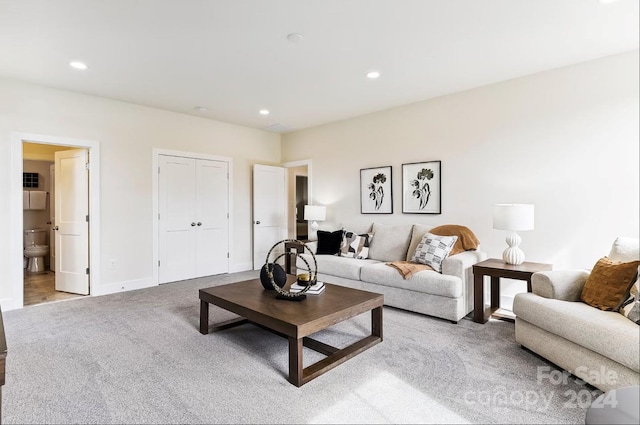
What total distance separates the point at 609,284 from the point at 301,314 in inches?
79.1

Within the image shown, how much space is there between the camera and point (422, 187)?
443 cm

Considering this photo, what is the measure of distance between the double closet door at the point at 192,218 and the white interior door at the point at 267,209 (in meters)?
0.52

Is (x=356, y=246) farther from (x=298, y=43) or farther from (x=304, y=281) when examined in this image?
(x=298, y=43)

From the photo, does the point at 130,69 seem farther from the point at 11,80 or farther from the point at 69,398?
the point at 69,398

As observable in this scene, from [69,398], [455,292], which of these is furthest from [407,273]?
[69,398]

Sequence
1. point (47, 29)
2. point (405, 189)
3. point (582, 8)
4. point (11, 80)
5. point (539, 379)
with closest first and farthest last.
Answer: point (539, 379) < point (582, 8) < point (47, 29) < point (11, 80) < point (405, 189)

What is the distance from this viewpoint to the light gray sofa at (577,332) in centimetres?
178

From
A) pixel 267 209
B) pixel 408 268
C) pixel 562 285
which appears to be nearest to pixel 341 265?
pixel 408 268

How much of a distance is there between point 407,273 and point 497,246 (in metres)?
1.22

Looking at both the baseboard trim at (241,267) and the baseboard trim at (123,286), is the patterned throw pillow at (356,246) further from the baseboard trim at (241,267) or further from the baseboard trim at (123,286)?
the baseboard trim at (123,286)

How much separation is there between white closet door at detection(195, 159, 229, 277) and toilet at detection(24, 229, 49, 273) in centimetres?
290

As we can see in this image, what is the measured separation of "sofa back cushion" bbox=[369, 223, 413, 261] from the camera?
4.17 m

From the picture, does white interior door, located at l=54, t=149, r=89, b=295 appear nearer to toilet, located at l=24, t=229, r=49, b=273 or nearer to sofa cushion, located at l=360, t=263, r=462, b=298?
toilet, located at l=24, t=229, r=49, b=273

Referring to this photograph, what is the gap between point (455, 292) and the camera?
10.2 feet
